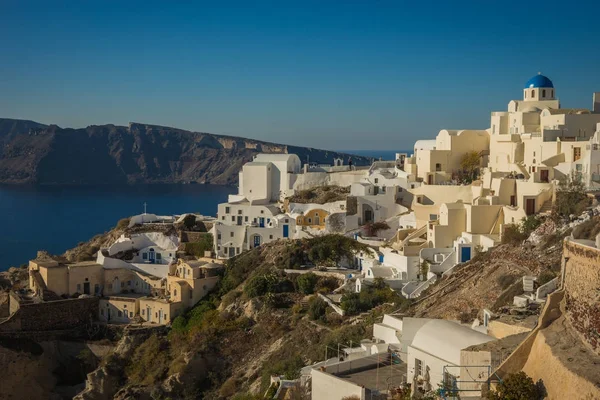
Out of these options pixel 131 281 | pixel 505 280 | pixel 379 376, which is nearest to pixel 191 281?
pixel 131 281

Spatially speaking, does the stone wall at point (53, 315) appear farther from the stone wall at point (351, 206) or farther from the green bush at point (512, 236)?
the green bush at point (512, 236)

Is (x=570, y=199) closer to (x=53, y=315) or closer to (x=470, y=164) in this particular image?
(x=470, y=164)

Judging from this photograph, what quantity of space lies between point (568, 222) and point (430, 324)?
340 inches

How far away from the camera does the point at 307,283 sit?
23781 millimetres

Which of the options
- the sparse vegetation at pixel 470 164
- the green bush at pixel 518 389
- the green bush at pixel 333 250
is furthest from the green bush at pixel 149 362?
the green bush at pixel 518 389

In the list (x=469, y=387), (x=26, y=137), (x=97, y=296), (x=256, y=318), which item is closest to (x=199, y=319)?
(x=256, y=318)

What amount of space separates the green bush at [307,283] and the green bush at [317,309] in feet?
5.39

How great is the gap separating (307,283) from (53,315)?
8812 mm

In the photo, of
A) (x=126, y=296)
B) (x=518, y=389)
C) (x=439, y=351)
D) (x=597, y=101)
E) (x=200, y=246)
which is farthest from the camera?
(x=200, y=246)

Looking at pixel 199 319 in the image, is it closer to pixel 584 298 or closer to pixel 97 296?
pixel 97 296

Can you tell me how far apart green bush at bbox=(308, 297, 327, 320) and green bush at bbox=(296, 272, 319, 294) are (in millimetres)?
1642

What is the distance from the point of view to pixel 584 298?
9.46 metres

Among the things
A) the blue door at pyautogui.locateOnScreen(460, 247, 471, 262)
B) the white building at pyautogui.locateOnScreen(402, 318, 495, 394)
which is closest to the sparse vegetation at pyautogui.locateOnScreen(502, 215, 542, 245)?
the blue door at pyautogui.locateOnScreen(460, 247, 471, 262)

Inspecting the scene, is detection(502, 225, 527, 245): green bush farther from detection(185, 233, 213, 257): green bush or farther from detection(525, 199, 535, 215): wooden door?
detection(185, 233, 213, 257): green bush
